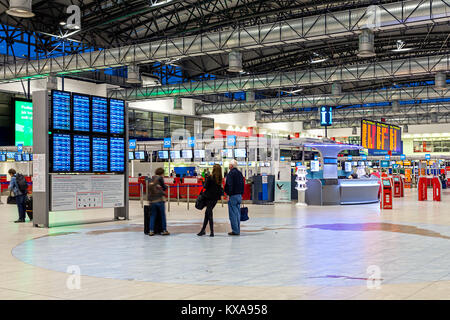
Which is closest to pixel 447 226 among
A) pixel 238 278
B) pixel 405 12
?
pixel 405 12

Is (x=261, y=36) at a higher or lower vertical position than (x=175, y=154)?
higher

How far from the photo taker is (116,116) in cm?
1611

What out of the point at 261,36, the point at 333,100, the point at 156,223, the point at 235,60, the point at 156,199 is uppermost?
the point at 261,36

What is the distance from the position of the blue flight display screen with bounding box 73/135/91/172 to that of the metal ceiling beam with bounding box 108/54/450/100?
17898mm

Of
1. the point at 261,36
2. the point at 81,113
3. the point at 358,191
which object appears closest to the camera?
the point at 81,113

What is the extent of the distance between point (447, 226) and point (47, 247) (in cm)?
981

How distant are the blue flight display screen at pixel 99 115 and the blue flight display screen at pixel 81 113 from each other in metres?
0.20

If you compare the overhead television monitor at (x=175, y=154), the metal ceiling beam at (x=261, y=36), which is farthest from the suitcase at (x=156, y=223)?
the overhead television monitor at (x=175, y=154)

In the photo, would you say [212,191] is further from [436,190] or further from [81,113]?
[436,190]

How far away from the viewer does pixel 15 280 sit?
709cm

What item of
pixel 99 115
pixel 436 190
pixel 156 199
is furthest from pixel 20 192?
pixel 436 190

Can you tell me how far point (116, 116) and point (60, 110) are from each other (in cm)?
199

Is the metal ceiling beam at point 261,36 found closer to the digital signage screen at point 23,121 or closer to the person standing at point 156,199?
the digital signage screen at point 23,121

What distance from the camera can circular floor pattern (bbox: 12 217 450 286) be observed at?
23.9 ft
